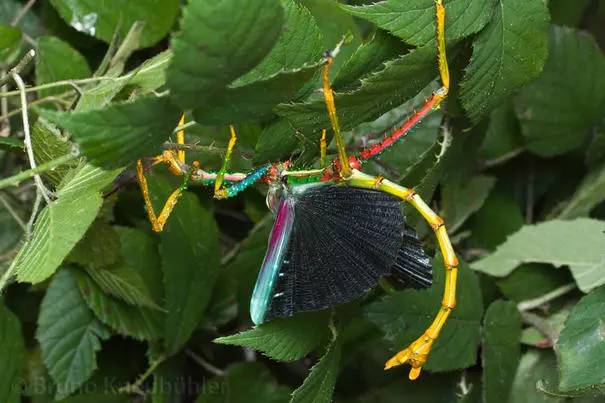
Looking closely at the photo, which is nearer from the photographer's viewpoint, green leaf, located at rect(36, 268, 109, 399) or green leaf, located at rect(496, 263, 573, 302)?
green leaf, located at rect(36, 268, 109, 399)

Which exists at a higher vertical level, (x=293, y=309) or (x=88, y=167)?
(x=88, y=167)

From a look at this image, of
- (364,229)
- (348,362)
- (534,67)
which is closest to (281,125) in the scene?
(364,229)

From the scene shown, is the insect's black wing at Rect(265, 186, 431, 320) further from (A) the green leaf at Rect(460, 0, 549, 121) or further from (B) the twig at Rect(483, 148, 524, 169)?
(B) the twig at Rect(483, 148, 524, 169)

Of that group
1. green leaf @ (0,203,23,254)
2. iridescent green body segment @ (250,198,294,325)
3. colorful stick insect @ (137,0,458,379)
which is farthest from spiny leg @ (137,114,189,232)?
green leaf @ (0,203,23,254)

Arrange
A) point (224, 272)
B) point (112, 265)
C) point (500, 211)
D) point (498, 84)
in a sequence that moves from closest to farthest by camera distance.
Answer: point (498, 84) → point (112, 265) → point (224, 272) → point (500, 211)

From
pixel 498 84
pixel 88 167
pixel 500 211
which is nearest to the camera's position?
pixel 88 167

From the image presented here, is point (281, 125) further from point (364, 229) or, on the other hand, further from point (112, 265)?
point (112, 265)

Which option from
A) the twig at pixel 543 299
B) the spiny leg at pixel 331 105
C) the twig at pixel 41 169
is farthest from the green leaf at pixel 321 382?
the twig at pixel 543 299
